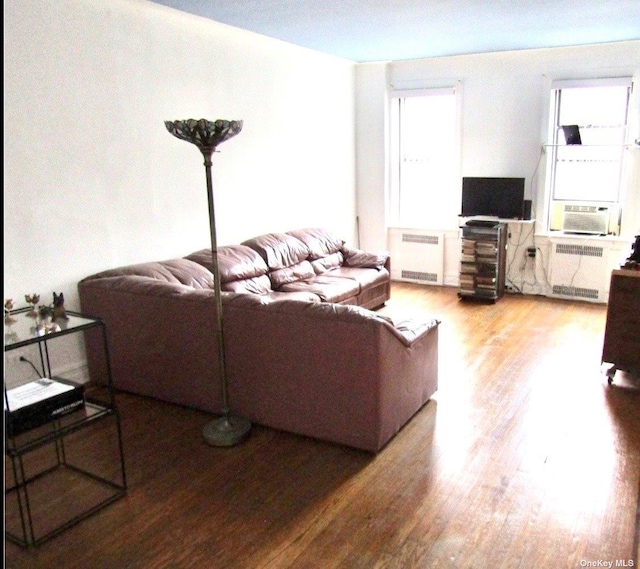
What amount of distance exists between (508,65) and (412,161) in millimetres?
1515

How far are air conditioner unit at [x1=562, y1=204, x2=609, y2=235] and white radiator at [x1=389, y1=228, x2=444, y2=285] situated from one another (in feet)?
4.58

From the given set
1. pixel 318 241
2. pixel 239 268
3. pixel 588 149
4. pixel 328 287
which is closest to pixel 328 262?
pixel 318 241

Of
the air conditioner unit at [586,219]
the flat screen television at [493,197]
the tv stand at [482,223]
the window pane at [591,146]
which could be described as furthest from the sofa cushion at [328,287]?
the window pane at [591,146]

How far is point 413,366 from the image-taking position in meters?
3.29

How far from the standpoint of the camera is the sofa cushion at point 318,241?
18.8 feet

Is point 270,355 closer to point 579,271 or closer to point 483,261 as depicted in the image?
point 483,261

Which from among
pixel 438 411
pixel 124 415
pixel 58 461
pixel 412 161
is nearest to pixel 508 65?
pixel 412 161

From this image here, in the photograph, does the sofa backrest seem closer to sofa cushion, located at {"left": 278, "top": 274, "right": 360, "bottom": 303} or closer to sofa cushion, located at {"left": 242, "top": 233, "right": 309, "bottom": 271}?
sofa cushion, located at {"left": 242, "top": 233, "right": 309, "bottom": 271}

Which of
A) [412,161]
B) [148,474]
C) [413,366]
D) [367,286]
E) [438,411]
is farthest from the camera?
[412,161]

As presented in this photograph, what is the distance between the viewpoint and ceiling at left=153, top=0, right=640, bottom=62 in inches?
161

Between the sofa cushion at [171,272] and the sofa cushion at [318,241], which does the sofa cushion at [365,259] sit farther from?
the sofa cushion at [171,272]

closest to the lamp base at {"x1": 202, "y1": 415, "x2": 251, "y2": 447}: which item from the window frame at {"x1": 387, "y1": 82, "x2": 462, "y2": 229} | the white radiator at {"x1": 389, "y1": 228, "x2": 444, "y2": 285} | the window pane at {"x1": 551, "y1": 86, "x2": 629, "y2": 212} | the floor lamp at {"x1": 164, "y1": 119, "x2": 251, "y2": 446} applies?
the floor lamp at {"x1": 164, "y1": 119, "x2": 251, "y2": 446}

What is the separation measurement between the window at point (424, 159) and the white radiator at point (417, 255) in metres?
0.13

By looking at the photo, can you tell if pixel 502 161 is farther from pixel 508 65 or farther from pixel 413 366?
pixel 413 366
